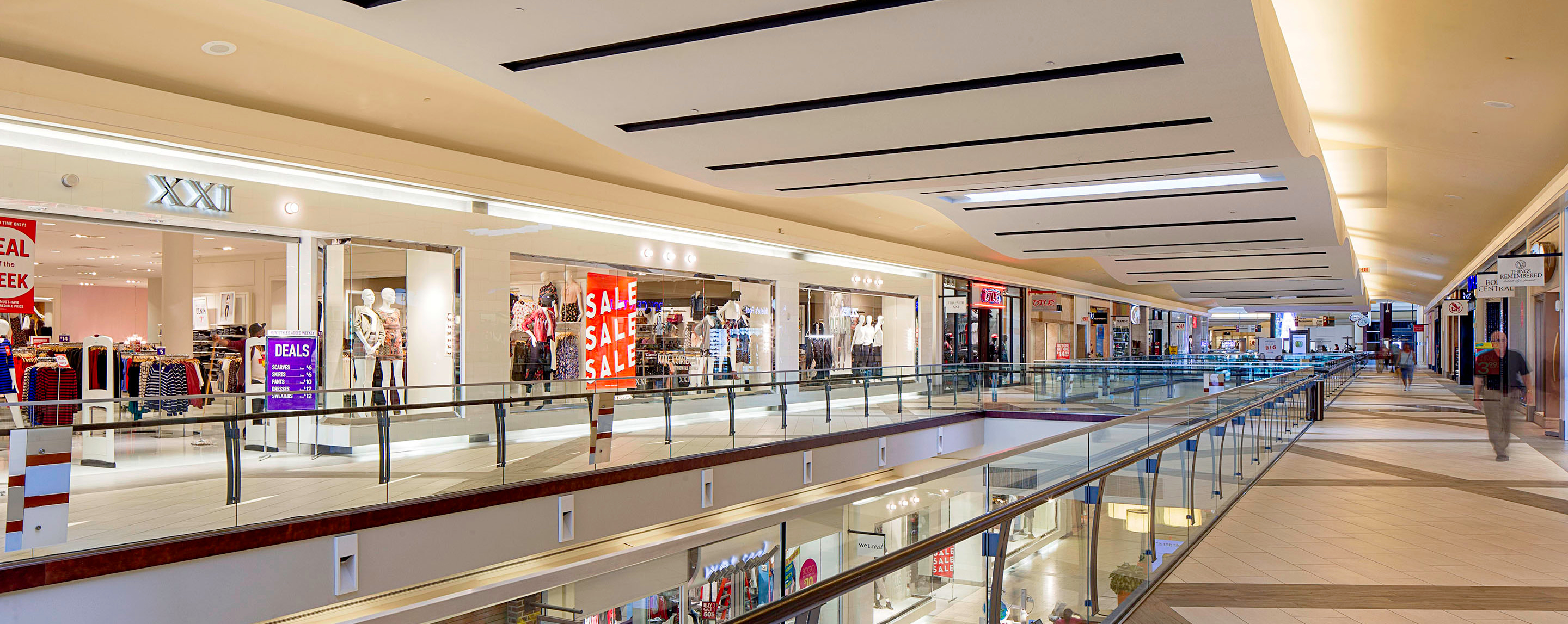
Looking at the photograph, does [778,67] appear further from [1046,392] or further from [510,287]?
[1046,392]

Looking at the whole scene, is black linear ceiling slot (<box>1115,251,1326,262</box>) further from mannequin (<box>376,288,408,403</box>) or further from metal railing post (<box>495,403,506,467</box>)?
metal railing post (<box>495,403,506,467</box>)

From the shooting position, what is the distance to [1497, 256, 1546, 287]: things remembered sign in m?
13.1

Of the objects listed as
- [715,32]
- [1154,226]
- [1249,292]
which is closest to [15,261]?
[715,32]

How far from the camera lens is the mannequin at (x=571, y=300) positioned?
12789 mm

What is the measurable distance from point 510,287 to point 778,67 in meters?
6.41

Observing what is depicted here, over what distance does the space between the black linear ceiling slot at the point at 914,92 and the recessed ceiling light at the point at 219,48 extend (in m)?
3.09

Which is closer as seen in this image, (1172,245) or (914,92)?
(914,92)

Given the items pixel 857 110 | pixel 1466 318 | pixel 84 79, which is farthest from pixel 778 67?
pixel 1466 318

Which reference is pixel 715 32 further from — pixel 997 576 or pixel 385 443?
pixel 997 576

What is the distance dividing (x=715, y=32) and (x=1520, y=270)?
13.4 meters

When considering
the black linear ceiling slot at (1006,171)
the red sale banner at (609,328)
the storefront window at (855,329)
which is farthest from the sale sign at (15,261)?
the storefront window at (855,329)

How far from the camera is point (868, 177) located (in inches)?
424

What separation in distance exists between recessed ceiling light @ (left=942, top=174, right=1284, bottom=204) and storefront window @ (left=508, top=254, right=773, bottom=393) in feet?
14.4

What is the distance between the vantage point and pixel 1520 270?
43.4 feet
